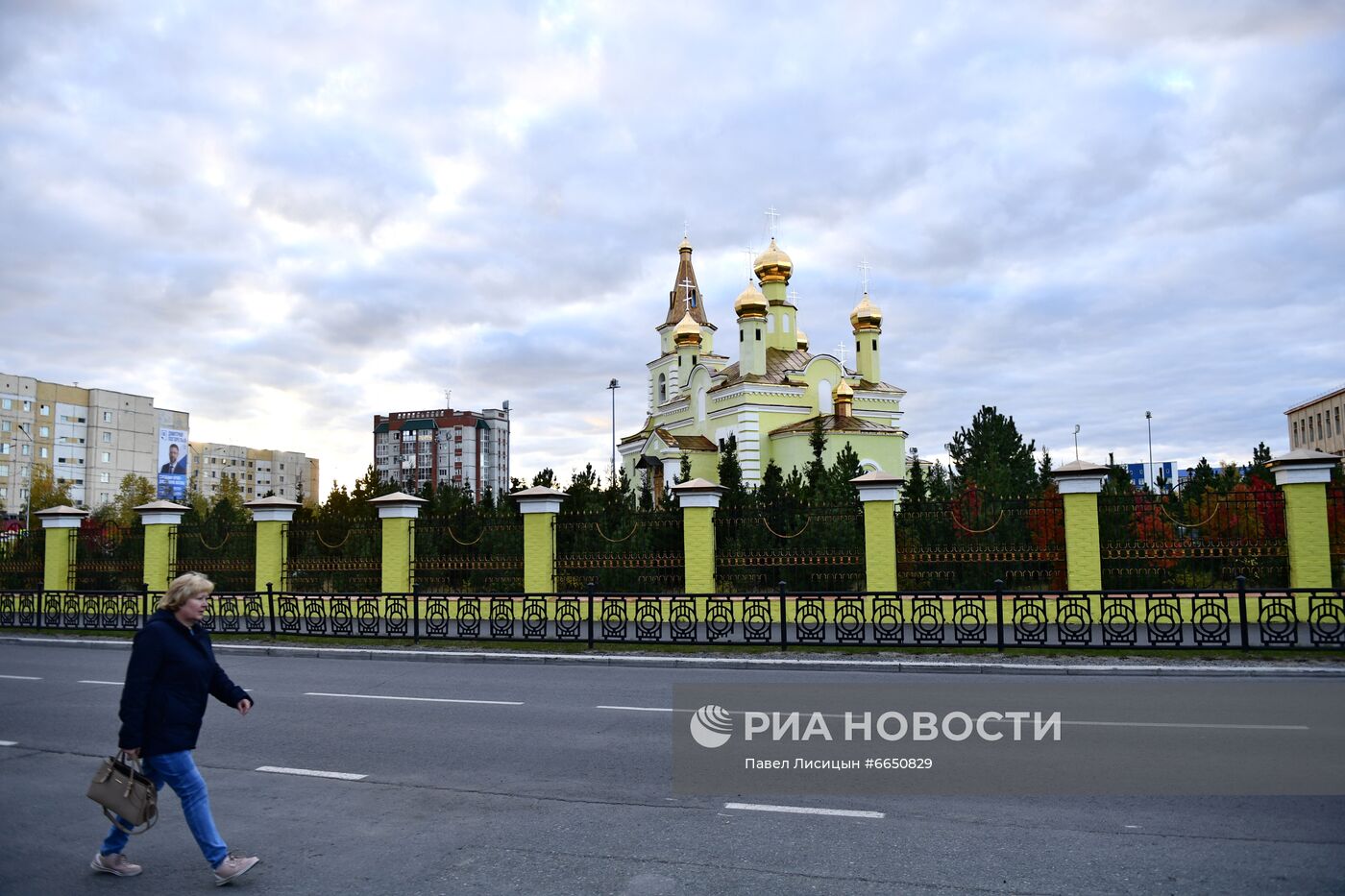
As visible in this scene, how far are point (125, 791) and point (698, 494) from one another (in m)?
12.9

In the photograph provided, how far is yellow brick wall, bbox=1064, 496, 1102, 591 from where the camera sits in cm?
1516

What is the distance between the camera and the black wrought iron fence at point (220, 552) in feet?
65.5

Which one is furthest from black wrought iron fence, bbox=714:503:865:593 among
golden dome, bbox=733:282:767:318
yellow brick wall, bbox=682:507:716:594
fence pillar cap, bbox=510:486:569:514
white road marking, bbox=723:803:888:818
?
golden dome, bbox=733:282:767:318

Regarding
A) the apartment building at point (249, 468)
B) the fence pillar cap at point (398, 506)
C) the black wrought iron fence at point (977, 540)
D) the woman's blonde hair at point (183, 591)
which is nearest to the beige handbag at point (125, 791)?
the woman's blonde hair at point (183, 591)

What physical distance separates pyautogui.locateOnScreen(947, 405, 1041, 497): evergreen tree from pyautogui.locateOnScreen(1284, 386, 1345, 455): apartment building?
63544mm

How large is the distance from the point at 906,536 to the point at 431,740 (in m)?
10.9

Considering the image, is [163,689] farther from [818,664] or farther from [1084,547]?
[1084,547]

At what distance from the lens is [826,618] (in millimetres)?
15188

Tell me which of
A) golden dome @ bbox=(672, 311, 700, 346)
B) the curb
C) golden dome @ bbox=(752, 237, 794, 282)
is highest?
golden dome @ bbox=(752, 237, 794, 282)

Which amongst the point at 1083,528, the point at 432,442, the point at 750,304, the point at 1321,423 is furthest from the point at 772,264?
the point at 432,442

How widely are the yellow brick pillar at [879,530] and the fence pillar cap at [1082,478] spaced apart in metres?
2.64

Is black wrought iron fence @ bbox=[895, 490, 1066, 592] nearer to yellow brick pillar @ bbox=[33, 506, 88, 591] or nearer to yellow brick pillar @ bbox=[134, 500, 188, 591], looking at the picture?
yellow brick pillar @ bbox=[134, 500, 188, 591]

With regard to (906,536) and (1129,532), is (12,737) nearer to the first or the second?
(906,536)

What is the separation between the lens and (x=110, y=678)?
38.4 feet
